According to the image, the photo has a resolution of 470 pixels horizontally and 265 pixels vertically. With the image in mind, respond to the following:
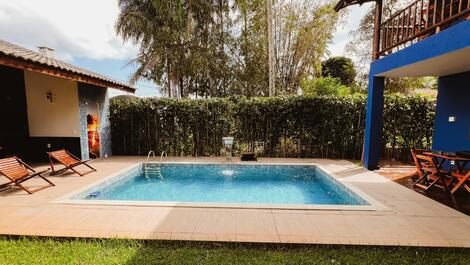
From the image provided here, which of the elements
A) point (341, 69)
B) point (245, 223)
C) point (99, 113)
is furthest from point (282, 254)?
point (341, 69)

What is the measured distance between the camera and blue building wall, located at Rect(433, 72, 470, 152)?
662 centimetres

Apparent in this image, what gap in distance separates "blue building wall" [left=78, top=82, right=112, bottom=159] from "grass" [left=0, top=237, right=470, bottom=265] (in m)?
5.75

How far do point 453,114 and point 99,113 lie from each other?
11.8m

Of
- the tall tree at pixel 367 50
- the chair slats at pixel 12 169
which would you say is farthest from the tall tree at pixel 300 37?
the chair slats at pixel 12 169

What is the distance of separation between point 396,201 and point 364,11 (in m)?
13.7

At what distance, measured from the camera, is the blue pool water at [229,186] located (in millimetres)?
6176

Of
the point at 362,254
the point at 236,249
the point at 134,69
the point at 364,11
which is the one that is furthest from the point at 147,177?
the point at 364,11

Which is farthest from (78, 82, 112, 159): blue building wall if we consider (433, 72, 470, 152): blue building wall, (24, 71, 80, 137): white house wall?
(433, 72, 470, 152): blue building wall

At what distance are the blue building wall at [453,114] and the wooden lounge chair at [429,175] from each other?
1.88 m

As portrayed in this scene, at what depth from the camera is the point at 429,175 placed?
5688 mm

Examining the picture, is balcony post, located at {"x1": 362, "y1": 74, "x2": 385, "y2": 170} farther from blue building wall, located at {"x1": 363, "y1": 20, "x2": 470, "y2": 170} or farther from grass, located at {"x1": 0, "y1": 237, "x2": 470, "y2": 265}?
grass, located at {"x1": 0, "y1": 237, "x2": 470, "y2": 265}

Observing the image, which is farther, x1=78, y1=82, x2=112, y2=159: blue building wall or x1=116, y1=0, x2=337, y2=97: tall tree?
x1=116, y1=0, x2=337, y2=97: tall tree

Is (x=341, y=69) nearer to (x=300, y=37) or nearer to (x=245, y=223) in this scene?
(x=300, y=37)

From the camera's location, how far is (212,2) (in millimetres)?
15375
